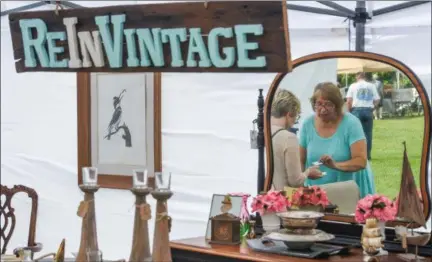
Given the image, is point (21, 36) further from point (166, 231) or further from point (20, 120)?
point (20, 120)

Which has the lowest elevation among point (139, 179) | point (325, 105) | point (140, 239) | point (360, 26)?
point (140, 239)

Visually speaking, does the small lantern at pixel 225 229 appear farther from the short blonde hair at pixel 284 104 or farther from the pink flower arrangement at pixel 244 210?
the short blonde hair at pixel 284 104

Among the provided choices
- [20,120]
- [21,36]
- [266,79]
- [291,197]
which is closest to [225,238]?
[291,197]

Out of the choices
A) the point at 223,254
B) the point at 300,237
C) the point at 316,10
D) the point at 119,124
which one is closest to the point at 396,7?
the point at 316,10

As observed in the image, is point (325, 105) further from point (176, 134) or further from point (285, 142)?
point (176, 134)

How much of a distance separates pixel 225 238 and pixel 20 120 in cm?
233

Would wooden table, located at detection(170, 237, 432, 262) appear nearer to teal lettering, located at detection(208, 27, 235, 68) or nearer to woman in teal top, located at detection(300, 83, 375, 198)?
woman in teal top, located at detection(300, 83, 375, 198)

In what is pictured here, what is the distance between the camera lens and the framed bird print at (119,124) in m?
4.53

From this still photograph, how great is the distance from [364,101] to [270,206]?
2.04 feet

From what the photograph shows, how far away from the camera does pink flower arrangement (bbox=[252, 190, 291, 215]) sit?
3.29 meters

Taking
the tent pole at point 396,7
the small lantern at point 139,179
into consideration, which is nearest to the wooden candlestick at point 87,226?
the small lantern at point 139,179

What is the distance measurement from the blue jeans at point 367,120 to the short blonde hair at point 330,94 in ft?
0.26

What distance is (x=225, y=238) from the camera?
335cm

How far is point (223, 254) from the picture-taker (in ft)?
10.3
